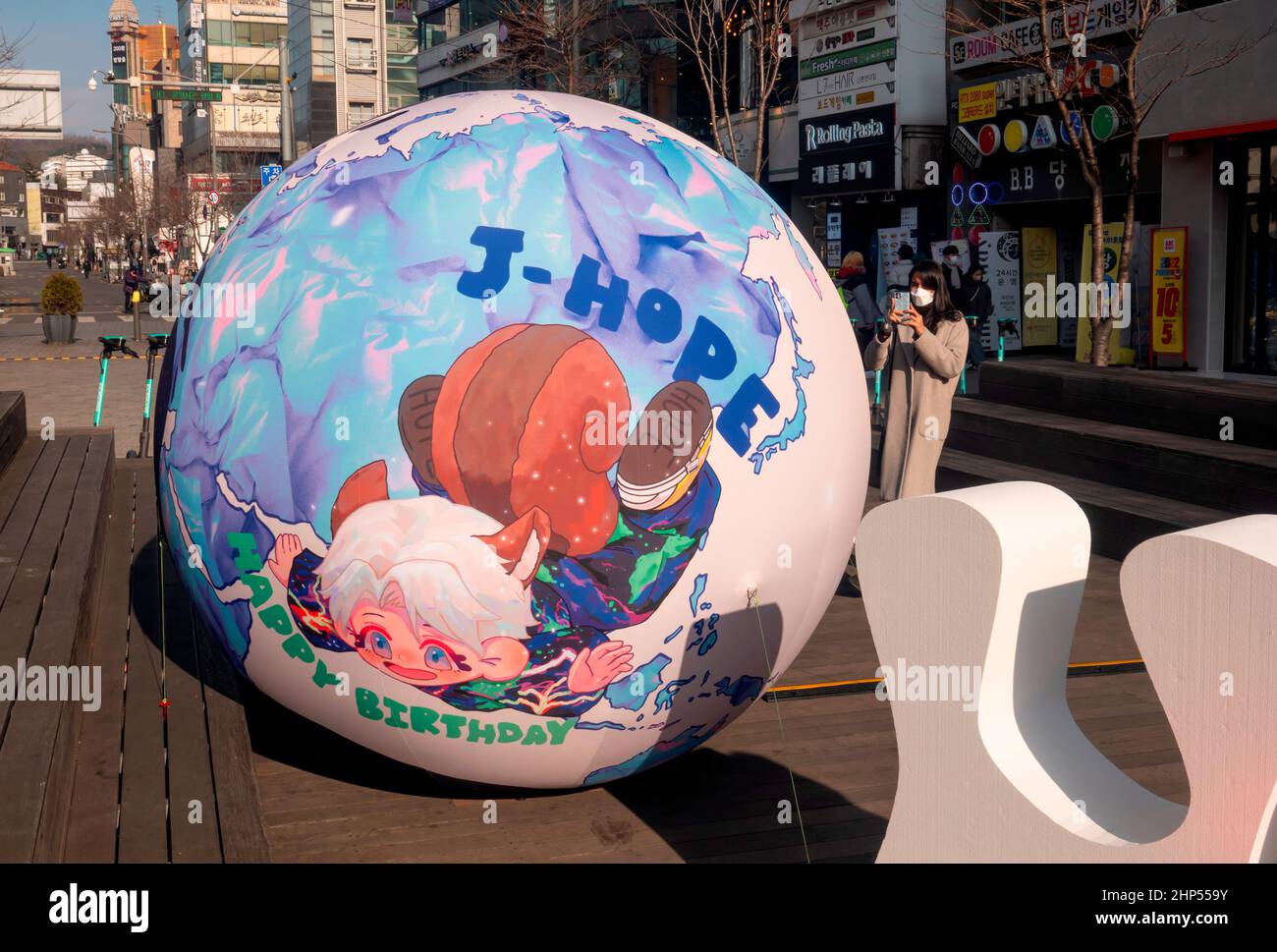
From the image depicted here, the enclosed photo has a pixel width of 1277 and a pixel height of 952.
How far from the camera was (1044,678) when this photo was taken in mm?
3693

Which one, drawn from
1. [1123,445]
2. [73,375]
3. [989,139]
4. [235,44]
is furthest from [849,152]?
[235,44]

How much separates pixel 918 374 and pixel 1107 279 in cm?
1073

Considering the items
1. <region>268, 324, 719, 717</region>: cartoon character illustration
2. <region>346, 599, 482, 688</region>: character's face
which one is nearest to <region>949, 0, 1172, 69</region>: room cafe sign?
<region>268, 324, 719, 717</region>: cartoon character illustration

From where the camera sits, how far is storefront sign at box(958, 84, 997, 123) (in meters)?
22.2

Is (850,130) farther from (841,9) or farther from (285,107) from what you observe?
(285,107)

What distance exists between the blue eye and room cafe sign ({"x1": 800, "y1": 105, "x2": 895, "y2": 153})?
22.1 meters

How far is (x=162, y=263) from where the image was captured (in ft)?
226

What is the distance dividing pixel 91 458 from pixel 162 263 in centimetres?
6311

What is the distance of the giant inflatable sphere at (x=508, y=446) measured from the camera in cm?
449

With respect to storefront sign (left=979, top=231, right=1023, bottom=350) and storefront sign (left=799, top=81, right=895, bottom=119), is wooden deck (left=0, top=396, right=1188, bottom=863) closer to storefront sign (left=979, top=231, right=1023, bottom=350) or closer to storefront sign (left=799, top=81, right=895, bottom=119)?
storefront sign (left=979, top=231, right=1023, bottom=350)

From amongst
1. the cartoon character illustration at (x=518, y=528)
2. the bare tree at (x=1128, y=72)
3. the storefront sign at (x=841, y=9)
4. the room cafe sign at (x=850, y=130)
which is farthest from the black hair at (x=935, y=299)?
the storefront sign at (x=841, y=9)

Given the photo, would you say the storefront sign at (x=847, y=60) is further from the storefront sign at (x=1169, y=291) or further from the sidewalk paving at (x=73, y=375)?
the sidewalk paving at (x=73, y=375)
